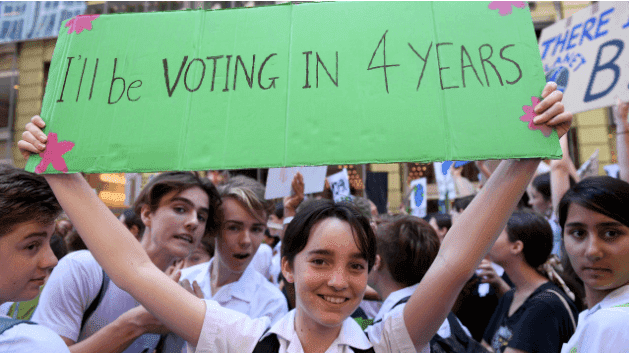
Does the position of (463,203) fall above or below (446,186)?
below

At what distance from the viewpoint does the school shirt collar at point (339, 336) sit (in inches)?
61.0

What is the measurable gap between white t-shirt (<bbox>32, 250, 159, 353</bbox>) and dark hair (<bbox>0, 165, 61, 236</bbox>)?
0.60 meters

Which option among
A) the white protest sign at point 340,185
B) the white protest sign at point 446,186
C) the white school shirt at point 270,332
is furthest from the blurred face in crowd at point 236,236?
the white protest sign at point 446,186

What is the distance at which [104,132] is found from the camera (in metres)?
1.46

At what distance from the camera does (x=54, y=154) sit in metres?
1.46

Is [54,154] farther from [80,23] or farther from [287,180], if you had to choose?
[287,180]

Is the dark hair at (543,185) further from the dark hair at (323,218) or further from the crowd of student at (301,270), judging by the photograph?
the dark hair at (323,218)

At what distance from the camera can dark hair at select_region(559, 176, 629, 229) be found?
183 cm

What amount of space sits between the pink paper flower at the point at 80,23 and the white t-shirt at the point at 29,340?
3.65ft

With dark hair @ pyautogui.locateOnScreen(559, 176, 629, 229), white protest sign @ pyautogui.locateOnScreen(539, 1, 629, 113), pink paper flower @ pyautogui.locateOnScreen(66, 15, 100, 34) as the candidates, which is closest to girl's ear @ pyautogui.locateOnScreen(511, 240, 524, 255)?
dark hair @ pyautogui.locateOnScreen(559, 176, 629, 229)

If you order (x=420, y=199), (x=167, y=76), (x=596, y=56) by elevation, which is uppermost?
(x=596, y=56)

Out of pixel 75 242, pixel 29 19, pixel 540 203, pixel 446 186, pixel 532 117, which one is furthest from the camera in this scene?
pixel 29 19

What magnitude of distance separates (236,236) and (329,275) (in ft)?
4.05

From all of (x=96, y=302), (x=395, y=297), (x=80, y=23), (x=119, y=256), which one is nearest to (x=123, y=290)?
(x=96, y=302)
